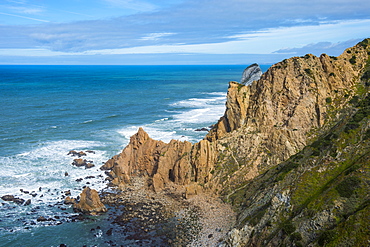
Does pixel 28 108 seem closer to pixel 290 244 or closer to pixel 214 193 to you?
pixel 214 193

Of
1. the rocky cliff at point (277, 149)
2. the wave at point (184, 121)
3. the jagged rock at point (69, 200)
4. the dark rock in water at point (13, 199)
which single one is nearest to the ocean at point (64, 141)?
the wave at point (184, 121)

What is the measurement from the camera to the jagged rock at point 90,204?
55438mm

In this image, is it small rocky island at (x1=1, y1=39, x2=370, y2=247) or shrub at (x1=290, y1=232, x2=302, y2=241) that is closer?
shrub at (x1=290, y1=232, x2=302, y2=241)

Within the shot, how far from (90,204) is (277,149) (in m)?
32.0

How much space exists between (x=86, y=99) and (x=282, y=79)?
380 ft

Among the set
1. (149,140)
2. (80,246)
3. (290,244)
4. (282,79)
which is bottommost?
(80,246)

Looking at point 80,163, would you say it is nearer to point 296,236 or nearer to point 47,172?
point 47,172

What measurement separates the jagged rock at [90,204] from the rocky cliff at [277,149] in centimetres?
1002

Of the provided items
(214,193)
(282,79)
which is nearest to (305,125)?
(282,79)

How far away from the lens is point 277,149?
60.3 meters

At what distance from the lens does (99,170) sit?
242ft

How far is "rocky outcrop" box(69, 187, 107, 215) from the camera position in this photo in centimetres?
5544

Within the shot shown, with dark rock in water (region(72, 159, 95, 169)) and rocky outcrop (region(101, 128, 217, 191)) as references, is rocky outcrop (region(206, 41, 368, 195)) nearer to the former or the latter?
rocky outcrop (region(101, 128, 217, 191))

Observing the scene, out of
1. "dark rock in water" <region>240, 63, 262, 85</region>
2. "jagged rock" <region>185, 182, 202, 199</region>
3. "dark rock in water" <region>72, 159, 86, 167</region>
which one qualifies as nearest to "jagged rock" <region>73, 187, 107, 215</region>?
"jagged rock" <region>185, 182, 202, 199</region>
